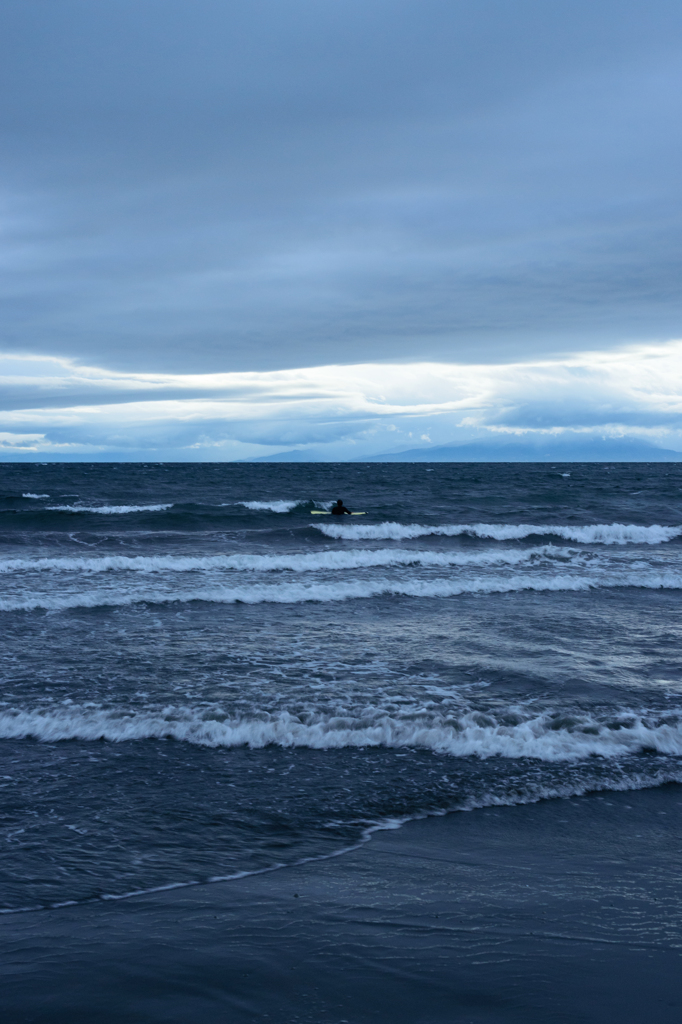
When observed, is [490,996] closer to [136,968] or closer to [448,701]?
[136,968]

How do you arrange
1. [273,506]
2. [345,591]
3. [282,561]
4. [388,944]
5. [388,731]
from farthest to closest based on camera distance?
[273,506] < [282,561] < [345,591] < [388,731] < [388,944]

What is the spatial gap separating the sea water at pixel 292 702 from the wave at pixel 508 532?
20.0ft

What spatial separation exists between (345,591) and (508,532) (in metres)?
13.2

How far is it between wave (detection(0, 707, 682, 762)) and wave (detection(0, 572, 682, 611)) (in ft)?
24.0

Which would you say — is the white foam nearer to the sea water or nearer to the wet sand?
the sea water

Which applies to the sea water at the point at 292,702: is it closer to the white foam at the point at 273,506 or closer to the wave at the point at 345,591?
the wave at the point at 345,591

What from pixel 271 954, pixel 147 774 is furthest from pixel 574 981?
pixel 147 774

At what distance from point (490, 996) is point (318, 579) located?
15068 mm

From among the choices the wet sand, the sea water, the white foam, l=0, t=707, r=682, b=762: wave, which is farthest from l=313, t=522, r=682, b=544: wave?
the wet sand

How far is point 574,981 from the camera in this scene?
12.5ft

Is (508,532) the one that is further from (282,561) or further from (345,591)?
(345,591)

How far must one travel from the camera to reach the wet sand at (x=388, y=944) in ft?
11.8

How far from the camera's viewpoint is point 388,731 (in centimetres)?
762

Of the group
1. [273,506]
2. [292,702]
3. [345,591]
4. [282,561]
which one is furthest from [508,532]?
[292,702]
